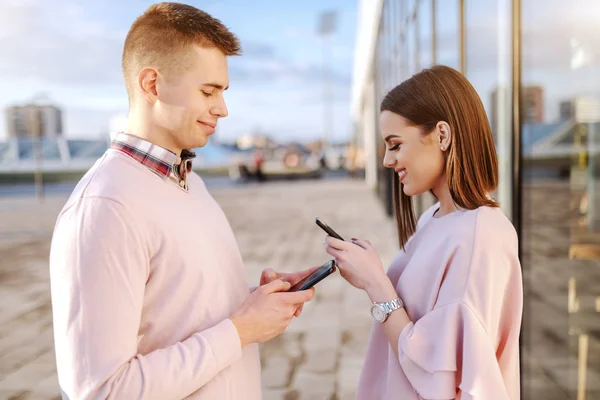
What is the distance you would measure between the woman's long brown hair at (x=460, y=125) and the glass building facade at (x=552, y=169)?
47.2 inches

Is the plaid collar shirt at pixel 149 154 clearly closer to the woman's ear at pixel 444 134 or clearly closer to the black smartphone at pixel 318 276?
the black smartphone at pixel 318 276

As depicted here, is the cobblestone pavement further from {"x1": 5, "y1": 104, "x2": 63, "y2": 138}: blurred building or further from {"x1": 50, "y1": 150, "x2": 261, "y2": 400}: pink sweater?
{"x1": 5, "y1": 104, "x2": 63, "y2": 138}: blurred building

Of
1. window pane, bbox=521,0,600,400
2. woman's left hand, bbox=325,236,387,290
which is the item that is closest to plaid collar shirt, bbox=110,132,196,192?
woman's left hand, bbox=325,236,387,290

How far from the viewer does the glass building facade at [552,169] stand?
251 cm

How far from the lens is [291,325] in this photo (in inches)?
193

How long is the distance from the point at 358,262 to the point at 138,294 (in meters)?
0.56

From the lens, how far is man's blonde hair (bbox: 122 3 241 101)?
1.27 meters

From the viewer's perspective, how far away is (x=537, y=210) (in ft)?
9.77

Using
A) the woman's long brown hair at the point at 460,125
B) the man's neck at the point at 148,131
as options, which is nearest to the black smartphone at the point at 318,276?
the woman's long brown hair at the point at 460,125

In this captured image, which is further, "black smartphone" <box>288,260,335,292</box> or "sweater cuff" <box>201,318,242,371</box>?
"black smartphone" <box>288,260,335,292</box>

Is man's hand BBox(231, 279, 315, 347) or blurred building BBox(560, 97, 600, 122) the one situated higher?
blurred building BBox(560, 97, 600, 122)

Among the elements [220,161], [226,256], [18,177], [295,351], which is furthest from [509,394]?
[220,161]

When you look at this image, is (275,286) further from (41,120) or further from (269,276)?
(41,120)

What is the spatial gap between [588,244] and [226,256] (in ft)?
6.69
